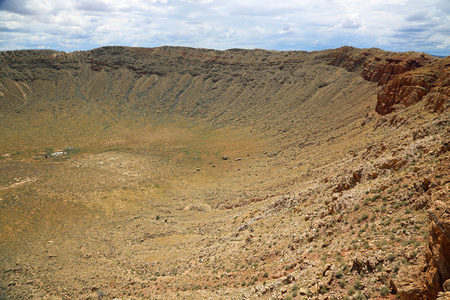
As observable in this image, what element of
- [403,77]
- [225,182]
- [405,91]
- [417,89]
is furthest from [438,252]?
[225,182]

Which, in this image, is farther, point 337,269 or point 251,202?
point 251,202

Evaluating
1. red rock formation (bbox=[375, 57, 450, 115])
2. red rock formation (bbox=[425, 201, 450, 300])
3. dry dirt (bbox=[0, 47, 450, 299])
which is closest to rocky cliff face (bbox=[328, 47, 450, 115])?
red rock formation (bbox=[375, 57, 450, 115])

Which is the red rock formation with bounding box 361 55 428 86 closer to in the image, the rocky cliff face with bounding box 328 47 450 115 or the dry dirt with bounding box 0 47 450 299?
the rocky cliff face with bounding box 328 47 450 115

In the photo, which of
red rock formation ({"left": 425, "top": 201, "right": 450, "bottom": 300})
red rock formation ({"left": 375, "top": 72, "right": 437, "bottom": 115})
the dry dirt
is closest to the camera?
red rock formation ({"left": 425, "top": 201, "right": 450, "bottom": 300})

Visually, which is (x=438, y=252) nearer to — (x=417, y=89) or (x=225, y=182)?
(x=417, y=89)

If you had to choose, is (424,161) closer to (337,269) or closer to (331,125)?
(337,269)

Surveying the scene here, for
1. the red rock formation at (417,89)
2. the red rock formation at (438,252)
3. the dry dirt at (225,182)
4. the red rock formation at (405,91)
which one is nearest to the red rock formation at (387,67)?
the dry dirt at (225,182)

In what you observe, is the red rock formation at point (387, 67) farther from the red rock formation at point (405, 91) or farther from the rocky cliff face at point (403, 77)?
the red rock formation at point (405, 91)

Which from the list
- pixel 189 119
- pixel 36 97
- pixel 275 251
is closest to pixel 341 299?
pixel 275 251
